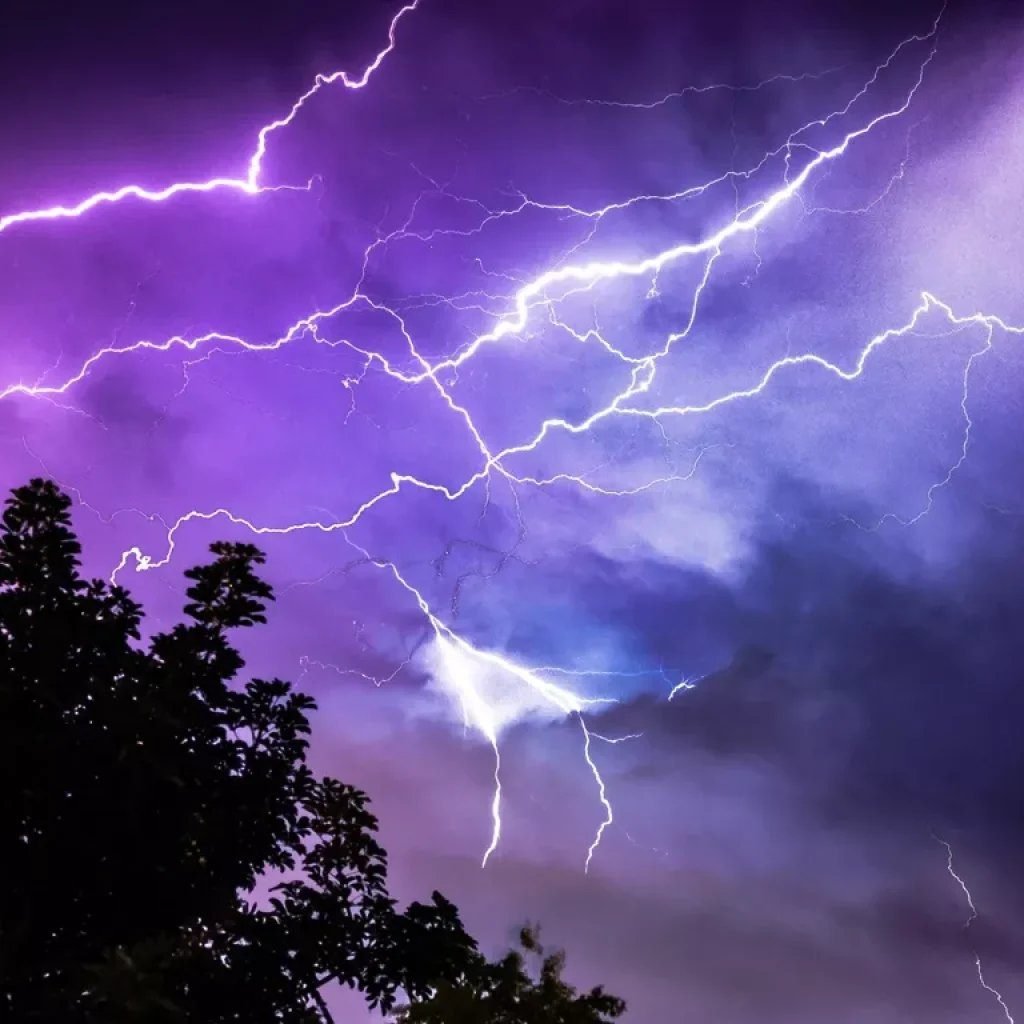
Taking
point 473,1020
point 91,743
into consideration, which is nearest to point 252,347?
point 91,743

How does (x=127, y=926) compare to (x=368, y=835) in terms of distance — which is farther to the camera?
(x=368, y=835)

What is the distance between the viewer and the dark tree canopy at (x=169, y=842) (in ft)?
14.0

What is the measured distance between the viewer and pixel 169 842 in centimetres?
461

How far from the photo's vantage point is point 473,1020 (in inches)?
195

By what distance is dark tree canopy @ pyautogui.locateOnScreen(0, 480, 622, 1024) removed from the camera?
426 cm

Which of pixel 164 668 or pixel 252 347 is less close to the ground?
Answer: pixel 252 347

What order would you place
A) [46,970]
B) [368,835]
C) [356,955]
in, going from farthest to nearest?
[368,835], [356,955], [46,970]

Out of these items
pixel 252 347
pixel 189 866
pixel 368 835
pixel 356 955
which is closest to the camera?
pixel 189 866

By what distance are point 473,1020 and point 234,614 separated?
3030 mm

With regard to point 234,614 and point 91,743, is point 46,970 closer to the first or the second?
point 91,743

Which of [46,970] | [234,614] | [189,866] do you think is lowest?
[46,970]

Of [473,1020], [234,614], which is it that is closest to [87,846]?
[234,614]

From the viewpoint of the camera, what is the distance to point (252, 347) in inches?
583

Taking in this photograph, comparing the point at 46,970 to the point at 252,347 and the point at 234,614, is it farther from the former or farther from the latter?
the point at 252,347
